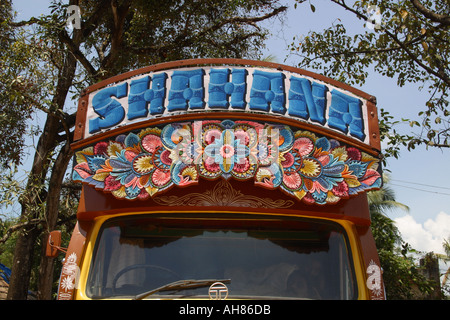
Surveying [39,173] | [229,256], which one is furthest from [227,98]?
[39,173]

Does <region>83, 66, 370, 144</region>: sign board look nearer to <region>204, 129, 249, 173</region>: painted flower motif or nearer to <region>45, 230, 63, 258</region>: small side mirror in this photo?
<region>204, 129, 249, 173</region>: painted flower motif

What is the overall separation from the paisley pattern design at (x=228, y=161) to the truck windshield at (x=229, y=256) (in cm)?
28

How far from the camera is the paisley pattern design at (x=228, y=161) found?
12.2 ft

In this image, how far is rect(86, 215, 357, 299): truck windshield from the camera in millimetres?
3584

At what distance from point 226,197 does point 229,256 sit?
423 mm

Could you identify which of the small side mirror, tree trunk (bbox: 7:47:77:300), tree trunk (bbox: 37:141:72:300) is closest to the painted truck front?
the small side mirror

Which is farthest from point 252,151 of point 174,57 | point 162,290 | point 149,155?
point 174,57

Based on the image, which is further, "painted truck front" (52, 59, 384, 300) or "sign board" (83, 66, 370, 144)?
"sign board" (83, 66, 370, 144)

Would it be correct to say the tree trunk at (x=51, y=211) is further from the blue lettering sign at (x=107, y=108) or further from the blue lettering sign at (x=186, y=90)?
the blue lettering sign at (x=186, y=90)

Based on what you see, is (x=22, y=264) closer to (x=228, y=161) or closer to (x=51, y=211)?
(x=51, y=211)

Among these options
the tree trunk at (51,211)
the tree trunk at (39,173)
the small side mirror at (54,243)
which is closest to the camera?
the small side mirror at (54,243)

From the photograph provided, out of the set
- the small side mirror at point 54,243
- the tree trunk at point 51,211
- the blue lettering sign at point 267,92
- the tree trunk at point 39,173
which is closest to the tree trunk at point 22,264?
the tree trunk at point 39,173

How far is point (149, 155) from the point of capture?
3844 mm
